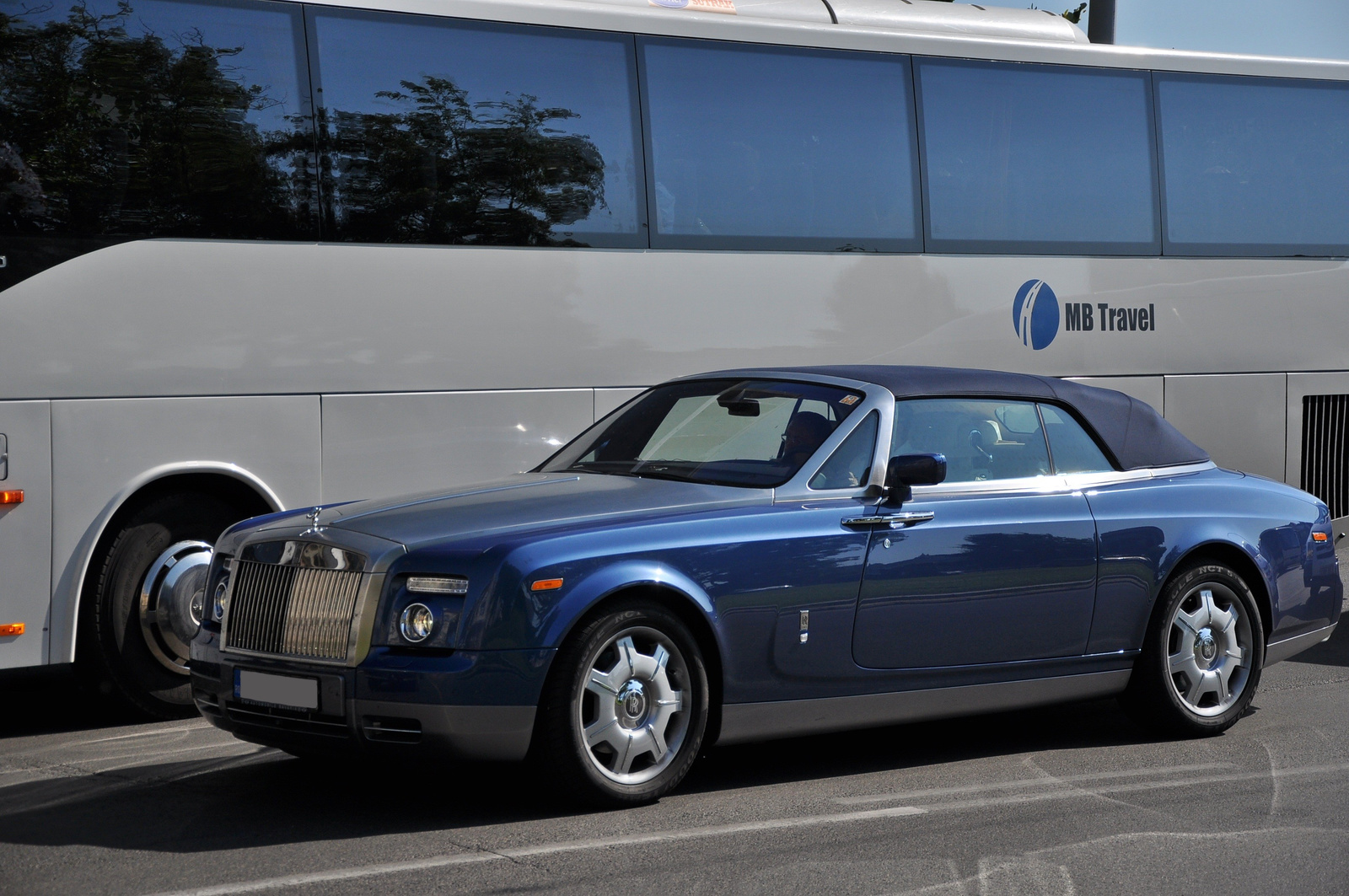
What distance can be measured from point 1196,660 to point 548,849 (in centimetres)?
346

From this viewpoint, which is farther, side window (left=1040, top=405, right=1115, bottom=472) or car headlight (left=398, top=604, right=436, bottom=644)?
side window (left=1040, top=405, right=1115, bottom=472)

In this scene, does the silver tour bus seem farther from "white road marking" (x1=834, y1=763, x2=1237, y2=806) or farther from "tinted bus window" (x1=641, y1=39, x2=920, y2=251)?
"white road marking" (x1=834, y1=763, x2=1237, y2=806)

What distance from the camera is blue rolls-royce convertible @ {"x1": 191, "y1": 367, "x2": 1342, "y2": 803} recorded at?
523 cm

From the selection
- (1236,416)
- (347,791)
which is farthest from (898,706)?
(1236,416)

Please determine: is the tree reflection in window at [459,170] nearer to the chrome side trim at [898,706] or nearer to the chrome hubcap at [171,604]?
the chrome hubcap at [171,604]

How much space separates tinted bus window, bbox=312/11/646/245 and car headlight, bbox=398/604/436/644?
11.3 ft

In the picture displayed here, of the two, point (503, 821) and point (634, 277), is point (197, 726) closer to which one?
point (503, 821)

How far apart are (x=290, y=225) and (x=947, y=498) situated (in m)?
3.73

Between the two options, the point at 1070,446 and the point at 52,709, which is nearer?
the point at 1070,446

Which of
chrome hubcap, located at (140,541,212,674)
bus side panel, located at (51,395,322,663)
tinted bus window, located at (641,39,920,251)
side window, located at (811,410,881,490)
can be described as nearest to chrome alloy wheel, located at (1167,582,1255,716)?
side window, located at (811,410,881,490)

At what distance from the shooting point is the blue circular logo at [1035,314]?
33.7 feet

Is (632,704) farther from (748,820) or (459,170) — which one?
(459,170)

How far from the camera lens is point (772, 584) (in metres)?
5.79

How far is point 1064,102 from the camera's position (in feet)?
34.7
